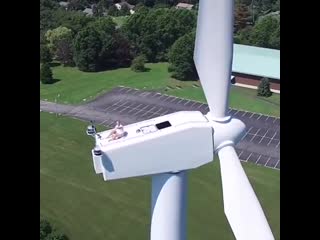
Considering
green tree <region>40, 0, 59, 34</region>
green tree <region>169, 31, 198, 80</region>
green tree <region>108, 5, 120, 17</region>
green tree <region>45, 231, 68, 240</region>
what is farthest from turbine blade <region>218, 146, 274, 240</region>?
green tree <region>108, 5, 120, 17</region>

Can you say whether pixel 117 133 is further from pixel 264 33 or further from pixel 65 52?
pixel 264 33

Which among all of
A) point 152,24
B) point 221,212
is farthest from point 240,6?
point 221,212

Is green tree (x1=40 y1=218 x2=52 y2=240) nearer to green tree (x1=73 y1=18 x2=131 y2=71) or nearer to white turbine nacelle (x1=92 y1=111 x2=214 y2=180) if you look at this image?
white turbine nacelle (x1=92 y1=111 x2=214 y2=180)

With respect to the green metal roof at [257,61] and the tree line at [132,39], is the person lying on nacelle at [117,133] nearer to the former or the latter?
the green metal roof at [257,61]

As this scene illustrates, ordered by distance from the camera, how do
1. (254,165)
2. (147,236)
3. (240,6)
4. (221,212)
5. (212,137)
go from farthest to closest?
(240,6), (254,165), (221,212), (147,236), (212,137)

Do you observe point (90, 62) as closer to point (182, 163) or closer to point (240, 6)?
point (240, 6)

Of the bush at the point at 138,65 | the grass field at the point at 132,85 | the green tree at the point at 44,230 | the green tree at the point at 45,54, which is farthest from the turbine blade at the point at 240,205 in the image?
the green tree at the point at 45,54
